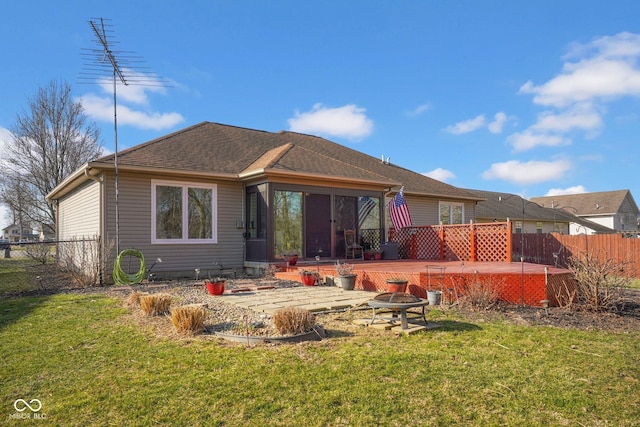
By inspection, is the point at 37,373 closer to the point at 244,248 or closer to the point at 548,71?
the point at 244,248

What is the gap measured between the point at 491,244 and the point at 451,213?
7.56 meters

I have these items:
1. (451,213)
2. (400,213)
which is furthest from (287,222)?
(451,213)

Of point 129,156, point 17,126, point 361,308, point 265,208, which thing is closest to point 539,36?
point 265,208

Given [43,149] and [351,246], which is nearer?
[351,246]

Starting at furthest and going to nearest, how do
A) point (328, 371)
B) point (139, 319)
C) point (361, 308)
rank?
point (361, 308)
point (139, 319)
point (328, 371)

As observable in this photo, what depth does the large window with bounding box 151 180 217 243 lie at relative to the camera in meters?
10.6

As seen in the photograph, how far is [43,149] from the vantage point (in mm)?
25000

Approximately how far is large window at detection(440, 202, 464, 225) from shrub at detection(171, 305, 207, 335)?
14.5 meters

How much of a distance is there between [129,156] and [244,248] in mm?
3859

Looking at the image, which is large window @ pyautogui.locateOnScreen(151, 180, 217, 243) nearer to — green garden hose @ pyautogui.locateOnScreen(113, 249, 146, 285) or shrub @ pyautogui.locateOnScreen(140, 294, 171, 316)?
green garden hose @ pyautogui.locateOnScreen(113, 249, 146, 285)

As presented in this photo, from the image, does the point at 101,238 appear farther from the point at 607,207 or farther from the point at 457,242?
the point at 607,207

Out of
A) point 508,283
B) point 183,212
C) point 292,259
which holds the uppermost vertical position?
point 183,212

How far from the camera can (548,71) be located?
1262 cm

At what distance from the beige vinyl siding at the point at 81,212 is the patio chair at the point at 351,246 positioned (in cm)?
678
